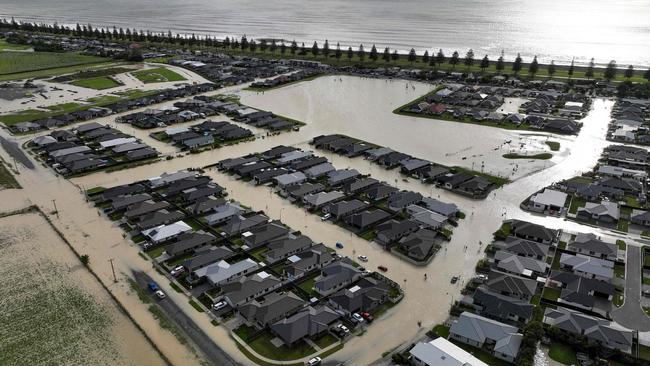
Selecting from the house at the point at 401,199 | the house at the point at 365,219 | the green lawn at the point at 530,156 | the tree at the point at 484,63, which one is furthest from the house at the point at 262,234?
the tree at the point at 484,63

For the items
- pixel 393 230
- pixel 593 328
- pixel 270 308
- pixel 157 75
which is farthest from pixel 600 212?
pixel 157 75

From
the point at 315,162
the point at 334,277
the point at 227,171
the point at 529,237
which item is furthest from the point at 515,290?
the point at 227,171

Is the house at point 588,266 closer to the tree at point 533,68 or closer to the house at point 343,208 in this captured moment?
the house at point 343,208

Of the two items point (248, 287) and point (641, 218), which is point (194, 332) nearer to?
point (248, 287)

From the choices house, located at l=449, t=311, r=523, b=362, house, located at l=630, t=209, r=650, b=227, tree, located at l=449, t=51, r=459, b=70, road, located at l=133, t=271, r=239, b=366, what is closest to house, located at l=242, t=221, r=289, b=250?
road, located at l=133, t=271, r=239, b=366

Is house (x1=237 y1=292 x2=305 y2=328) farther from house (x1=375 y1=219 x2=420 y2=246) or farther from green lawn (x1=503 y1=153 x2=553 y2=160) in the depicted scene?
green lawn (x1=503 y1=153 x2=553 y2=160)

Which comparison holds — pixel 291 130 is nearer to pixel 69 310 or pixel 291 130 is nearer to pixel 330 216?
pixel 330 216
